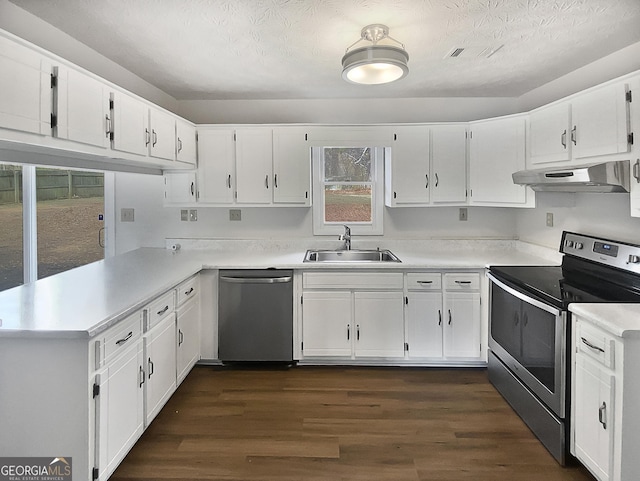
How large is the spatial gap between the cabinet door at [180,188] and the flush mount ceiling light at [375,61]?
6.21ft

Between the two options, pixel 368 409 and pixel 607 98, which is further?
pixel 368 409

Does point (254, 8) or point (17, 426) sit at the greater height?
point (254, 8)

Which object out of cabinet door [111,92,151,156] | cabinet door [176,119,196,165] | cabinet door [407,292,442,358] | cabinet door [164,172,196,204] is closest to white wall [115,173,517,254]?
cabinet door [164,172,196,204]

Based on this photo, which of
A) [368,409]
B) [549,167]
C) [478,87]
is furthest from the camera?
[478,87]

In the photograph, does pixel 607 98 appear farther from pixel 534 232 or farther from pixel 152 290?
pixel 152 290

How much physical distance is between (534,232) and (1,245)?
433 cm

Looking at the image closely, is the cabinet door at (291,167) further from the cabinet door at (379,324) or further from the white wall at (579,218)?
the white wall at (579,218)

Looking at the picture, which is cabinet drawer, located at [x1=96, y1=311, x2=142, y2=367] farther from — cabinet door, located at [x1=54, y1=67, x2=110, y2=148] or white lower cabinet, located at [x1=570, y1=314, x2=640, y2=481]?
white lower cabinet, located at [x1=570, y1=314, x2=640, y2=481]

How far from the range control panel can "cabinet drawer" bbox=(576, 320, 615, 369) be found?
2.03ft

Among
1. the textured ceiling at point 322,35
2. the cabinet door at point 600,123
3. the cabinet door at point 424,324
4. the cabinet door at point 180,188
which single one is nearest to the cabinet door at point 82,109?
the textured ceiling at point 322,35

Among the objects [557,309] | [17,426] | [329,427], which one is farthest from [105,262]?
[557,309]

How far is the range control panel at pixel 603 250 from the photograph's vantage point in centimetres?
233

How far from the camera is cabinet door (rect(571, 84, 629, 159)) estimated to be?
7.35 ft

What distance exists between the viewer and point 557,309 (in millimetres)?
2145
